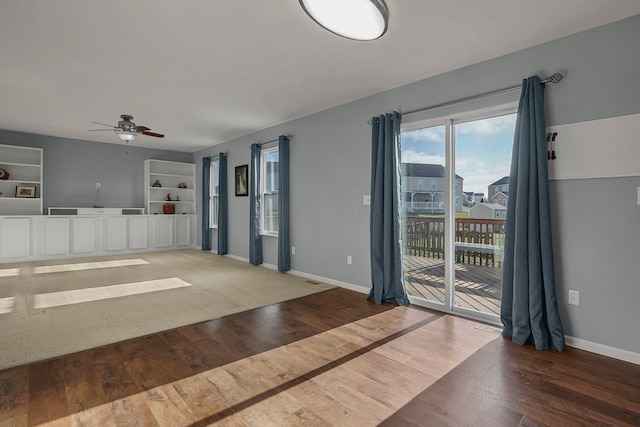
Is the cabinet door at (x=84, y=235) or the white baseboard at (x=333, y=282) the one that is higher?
the cabinet door at (x=84, y=235)

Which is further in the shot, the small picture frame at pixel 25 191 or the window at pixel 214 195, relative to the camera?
the window at pixel 214 195

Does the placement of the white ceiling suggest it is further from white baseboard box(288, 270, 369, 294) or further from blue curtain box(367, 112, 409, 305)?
white baseboard box(288, 270, 369, 294)

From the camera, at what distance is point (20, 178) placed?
22.0 feet

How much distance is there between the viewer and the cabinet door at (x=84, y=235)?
6953 millimetres

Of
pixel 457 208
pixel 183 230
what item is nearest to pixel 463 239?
pixel 457 208

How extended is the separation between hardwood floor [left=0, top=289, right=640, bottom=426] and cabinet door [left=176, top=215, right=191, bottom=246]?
19.3ft

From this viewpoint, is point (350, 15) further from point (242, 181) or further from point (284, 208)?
point (242, 181)

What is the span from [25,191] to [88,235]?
55.5 inches

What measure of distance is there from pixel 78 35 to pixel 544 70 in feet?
13.2

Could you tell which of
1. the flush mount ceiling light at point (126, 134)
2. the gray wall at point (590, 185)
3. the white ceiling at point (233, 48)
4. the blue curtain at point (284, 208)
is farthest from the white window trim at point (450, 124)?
the flush mount ceiling light at point (126, 134)

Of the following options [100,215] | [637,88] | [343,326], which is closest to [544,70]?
[637,88]

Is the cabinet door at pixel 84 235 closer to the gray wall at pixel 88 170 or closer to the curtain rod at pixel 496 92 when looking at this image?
→ the gray wall at pixel 88 170

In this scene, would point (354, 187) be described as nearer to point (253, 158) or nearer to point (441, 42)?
point (441, 42)

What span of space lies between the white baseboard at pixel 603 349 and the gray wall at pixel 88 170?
8.68 m
